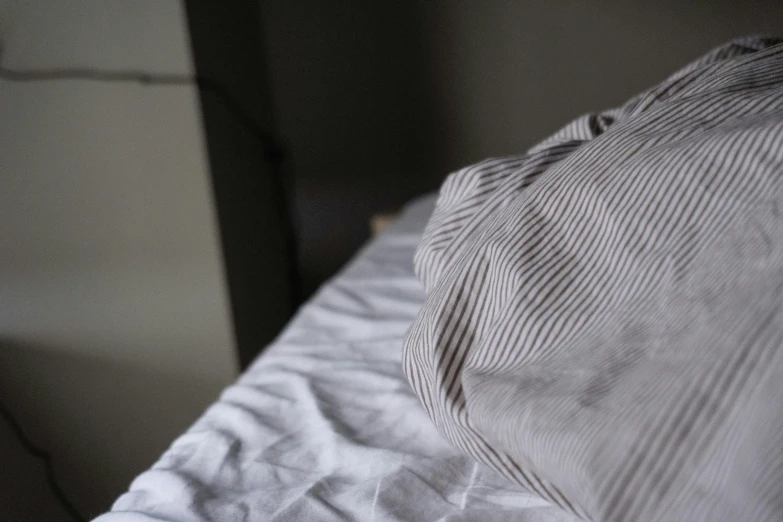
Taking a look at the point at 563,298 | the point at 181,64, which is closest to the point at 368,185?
the point at 181,64

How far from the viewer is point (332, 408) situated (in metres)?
0.66

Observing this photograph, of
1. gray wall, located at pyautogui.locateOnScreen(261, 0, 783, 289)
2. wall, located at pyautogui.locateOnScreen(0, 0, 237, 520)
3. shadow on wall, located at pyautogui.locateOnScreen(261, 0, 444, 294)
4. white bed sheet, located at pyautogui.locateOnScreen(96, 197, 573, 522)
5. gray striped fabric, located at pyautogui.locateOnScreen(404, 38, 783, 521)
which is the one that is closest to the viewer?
gray striped fabric, located at pyautogui.locateOnScreen(404, 38, 783, 521)

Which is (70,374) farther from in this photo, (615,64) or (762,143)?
(615,64)

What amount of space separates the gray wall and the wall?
2.57ft

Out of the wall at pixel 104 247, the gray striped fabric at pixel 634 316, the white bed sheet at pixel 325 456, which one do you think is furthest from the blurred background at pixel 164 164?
the gray striped fabric at pixel 634 316

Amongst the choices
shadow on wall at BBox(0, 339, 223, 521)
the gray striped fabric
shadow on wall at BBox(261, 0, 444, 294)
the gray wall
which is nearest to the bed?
the gray striped fabric

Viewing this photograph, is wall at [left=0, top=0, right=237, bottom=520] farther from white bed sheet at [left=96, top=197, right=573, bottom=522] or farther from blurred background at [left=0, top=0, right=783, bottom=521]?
white bed sheet at [left=96, top=197, right=573, bottom=522]

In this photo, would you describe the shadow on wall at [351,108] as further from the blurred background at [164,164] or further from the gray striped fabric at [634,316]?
the gray striped fabric at [634,316]

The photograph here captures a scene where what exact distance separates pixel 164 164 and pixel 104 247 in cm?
19

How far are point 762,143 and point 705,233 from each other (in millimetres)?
66

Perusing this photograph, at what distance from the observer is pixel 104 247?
1304 millimetres

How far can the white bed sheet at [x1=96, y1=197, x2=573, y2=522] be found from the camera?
1.60ft

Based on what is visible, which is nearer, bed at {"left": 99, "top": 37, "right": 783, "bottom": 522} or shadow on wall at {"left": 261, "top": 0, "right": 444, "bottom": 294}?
bed at {"left": 99, "top": 37, "right": 783, "bottom": 522}

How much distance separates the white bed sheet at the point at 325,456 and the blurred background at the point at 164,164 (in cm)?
50
